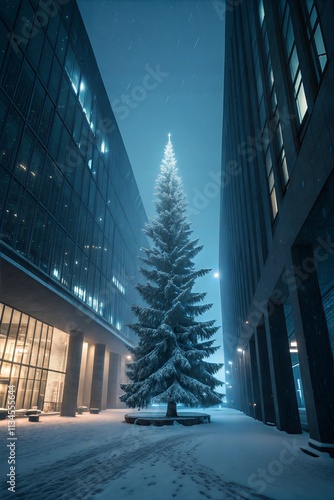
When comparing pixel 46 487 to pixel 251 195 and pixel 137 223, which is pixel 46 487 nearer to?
pixel 251 195

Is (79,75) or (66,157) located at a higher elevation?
(79,75)

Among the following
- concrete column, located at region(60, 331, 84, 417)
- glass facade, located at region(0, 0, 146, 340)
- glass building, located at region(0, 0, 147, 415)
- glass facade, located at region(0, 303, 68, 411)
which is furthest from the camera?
concrete column, located at region(60, 331, 84, 417)

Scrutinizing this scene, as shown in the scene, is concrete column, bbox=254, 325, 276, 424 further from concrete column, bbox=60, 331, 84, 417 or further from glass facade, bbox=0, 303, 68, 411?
glass facade, bbox=0, 303, 68, 411

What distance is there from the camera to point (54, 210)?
2075 centimetres

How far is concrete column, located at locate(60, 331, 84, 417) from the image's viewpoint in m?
25.1

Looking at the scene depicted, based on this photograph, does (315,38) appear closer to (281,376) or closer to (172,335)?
(281,376)

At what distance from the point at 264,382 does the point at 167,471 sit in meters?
13.7

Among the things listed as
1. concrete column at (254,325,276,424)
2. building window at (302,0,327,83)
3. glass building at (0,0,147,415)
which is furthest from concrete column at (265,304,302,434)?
glass building at (0,0,147,415)

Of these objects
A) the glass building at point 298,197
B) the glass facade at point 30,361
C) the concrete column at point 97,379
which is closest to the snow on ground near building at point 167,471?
the glass building at point 298,197

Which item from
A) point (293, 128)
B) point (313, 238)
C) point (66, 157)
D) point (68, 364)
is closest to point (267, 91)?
point (293, 128)

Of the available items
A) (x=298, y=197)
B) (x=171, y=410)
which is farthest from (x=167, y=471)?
(x=171, y=410)

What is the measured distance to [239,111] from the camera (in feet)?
80.9

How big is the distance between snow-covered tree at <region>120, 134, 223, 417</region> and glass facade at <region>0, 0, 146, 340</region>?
6.60 metres

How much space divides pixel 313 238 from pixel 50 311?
1977 centimetres
